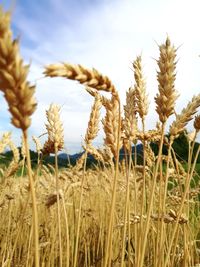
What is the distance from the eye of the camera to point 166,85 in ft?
5.22

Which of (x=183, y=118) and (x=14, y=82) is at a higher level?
(x=183, y=118)

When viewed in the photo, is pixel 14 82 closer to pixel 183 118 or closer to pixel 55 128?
pixel 55 128

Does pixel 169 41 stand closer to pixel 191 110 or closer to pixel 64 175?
pixel 191 110

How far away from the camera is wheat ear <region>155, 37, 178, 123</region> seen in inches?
62.7

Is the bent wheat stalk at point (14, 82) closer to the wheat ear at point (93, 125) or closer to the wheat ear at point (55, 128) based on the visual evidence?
the wheat ear at point (55, 128)

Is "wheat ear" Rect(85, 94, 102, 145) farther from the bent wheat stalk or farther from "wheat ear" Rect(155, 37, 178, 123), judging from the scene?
→ the bent wheat stalk

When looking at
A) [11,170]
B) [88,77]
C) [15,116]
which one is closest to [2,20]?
[15,116]

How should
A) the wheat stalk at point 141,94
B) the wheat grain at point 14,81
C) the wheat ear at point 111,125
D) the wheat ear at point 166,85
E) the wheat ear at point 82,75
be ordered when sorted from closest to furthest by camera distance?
the wheat grain at point 14,81 → the wheat ear at point 82,75 → the wheat ear at point 166,85 → the wheat ear at point 111,125 → the wheat stalk at point 141,94

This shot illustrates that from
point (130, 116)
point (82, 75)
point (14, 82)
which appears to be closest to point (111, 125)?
point (130, 116)

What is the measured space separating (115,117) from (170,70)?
325mm

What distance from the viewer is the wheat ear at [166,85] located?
1592 mm

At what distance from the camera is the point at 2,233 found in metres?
3.56

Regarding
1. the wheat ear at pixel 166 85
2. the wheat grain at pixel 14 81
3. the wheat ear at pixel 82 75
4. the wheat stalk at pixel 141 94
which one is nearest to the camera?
the wheat grain at pixel 14 81

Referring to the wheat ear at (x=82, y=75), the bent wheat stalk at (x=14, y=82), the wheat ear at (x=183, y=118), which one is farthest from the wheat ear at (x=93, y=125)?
the bent wheat stalk at (x=14, y=82)
